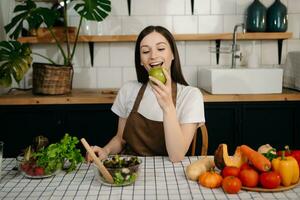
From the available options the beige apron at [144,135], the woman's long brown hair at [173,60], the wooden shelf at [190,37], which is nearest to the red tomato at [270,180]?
the beige apron at [144,135]

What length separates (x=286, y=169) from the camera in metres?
1.27

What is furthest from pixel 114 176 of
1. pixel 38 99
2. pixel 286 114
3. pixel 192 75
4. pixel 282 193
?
pixel 192 75

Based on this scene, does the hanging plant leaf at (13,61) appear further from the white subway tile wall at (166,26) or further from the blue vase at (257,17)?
the blue vase at (257,17)

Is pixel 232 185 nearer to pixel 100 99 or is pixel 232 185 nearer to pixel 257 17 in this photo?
pixel 100 99

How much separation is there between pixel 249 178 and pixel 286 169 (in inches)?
4.9

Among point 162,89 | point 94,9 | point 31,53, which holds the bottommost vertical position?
point 162,89

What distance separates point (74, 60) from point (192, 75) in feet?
3.28

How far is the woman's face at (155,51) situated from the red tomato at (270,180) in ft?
2.77

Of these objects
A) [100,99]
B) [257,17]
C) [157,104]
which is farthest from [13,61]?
[257,17]

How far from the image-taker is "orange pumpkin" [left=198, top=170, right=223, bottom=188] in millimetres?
1281

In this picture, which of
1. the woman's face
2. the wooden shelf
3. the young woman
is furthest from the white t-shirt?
the wooden shelf

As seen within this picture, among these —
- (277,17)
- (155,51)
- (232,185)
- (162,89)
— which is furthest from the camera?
(277,17)

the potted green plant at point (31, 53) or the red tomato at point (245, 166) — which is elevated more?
the potted green plant at point (31, 53)

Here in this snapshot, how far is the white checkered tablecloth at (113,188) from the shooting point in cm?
123
